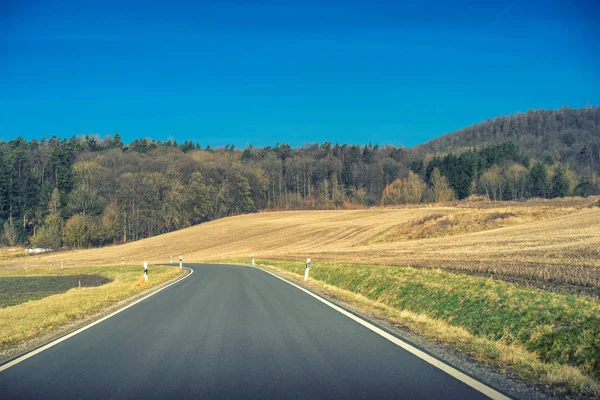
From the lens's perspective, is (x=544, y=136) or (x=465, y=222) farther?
(x=544, y=136)

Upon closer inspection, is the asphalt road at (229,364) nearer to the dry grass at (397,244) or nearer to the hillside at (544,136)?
the dry grass at (397,244)

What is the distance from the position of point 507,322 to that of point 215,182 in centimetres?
9781

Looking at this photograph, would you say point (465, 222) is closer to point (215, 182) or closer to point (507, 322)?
point (507, 322)

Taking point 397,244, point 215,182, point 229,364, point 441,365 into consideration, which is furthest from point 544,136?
point 229,364

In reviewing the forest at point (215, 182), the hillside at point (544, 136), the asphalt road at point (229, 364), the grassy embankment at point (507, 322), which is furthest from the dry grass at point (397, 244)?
the hillside at point (544, 136)

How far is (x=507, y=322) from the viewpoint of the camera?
8.61 metres

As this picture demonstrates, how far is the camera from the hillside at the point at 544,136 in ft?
456

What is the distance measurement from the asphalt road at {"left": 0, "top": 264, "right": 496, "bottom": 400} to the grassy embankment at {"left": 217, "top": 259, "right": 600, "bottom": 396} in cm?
130

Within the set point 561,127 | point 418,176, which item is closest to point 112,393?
point 418,176

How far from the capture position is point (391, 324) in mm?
9461

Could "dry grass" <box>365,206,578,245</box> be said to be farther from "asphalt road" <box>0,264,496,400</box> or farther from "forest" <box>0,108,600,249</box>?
"forest" <box>0,108,600,249</box>

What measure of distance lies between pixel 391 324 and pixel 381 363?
3454mm

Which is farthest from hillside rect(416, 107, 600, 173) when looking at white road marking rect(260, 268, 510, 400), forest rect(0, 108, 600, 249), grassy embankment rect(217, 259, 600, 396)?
white road marking rect(260, 268, 510, 400)

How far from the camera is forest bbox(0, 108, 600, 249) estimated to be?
8781cm
